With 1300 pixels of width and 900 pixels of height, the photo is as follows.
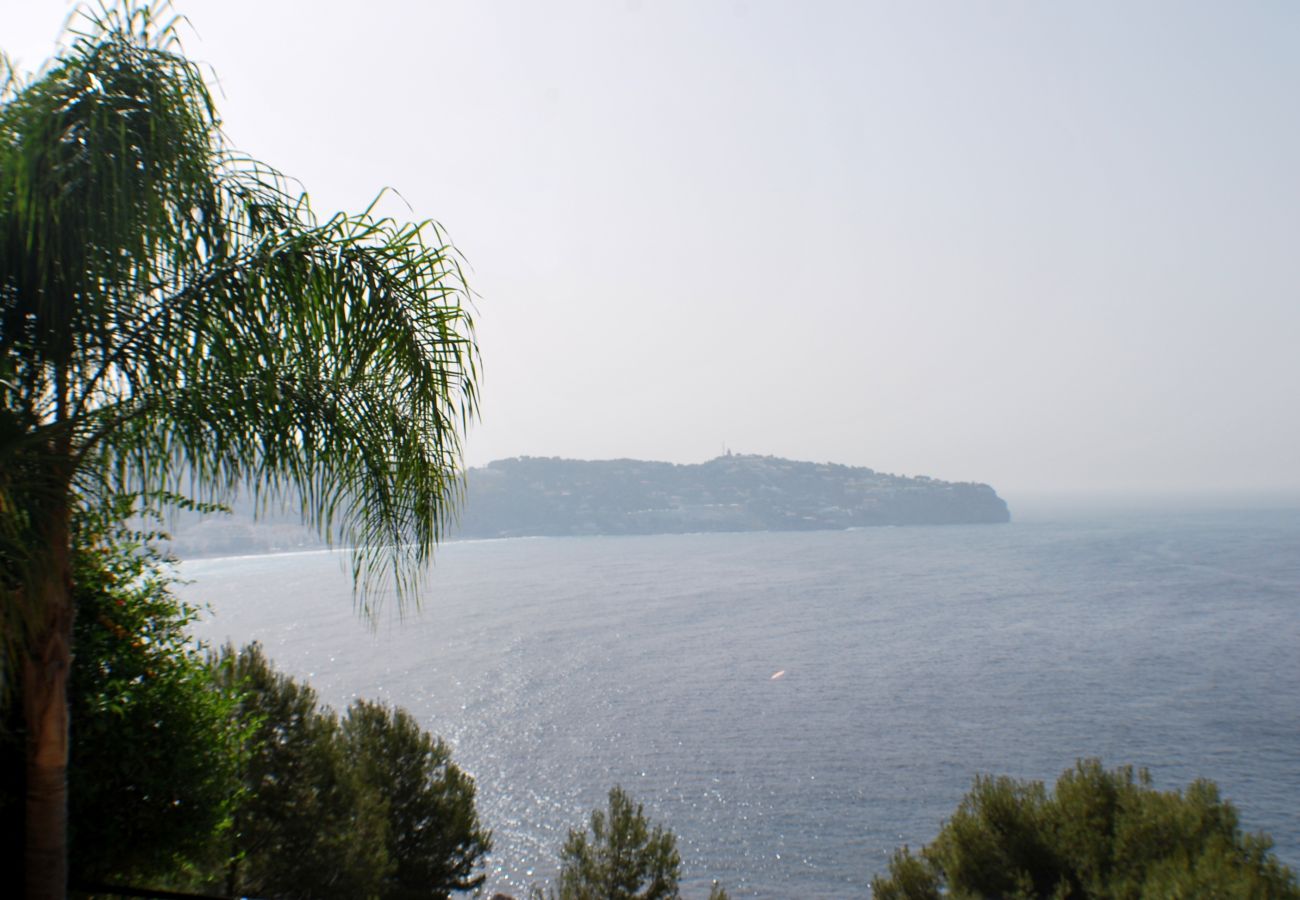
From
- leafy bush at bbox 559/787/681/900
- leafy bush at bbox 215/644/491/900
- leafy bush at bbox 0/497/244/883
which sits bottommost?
leafy bush at bbox 559/787/681/900

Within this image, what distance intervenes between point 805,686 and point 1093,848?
37.5 metres

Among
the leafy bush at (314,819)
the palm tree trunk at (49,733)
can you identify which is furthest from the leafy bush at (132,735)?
the leafy bush at (314,819)

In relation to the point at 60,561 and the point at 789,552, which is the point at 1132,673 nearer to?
the point at 60,561

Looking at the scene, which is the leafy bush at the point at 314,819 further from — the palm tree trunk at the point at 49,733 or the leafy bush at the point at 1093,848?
the leafy bush at the point at 1093,848

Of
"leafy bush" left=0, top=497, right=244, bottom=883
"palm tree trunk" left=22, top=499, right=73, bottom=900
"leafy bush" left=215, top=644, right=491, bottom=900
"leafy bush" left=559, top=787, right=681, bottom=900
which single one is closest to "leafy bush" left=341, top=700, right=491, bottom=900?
"leafy bush" left=215, top=644, right=491, bottom=900

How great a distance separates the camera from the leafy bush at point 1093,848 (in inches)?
614

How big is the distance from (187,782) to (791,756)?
40.2m

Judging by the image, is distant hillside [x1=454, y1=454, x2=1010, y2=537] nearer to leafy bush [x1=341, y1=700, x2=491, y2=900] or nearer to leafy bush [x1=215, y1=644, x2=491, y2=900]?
leafy bush [x1=341, y1=700, x2=491, y2=900]

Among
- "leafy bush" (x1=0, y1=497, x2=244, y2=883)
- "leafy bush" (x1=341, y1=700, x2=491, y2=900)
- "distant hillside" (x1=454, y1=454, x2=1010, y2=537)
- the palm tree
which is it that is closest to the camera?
the palm tree

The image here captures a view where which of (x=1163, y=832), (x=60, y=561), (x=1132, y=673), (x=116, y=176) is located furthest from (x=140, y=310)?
(x=1132, y=673)

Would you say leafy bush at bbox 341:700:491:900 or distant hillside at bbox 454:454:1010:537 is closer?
leafy bush at bbox 341:700:491:900

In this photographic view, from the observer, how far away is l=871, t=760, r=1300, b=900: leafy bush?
51.2 feet

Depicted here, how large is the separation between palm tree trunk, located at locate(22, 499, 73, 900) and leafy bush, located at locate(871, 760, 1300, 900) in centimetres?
1620

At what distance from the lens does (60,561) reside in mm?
3879
